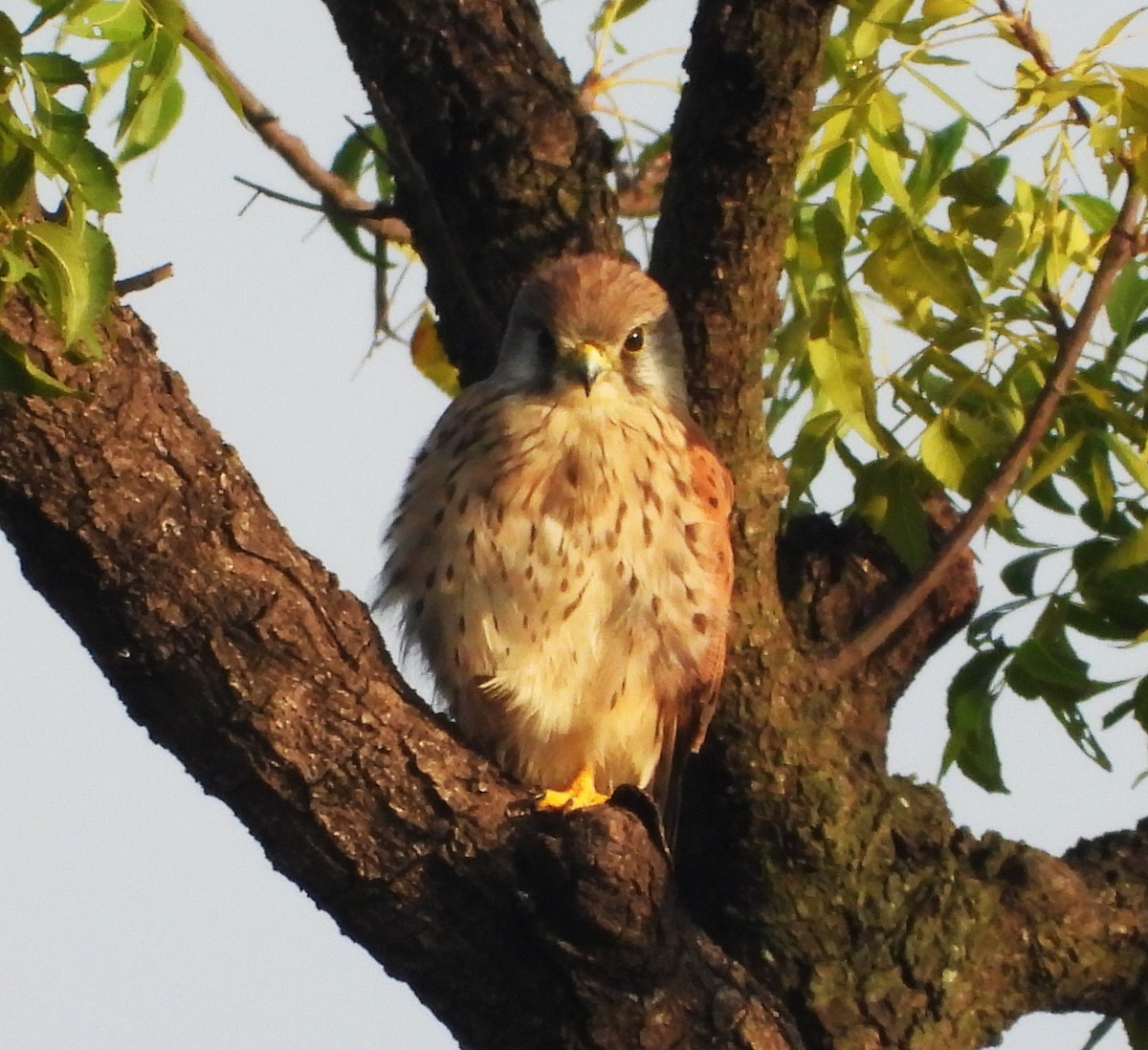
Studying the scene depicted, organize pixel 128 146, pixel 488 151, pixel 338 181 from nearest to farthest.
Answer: pixel 128 146, pixel 488 151, pixel 338 181

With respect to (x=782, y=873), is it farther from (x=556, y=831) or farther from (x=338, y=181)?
(x=338, y=181)

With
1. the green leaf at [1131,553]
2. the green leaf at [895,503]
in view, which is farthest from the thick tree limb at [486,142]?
the green leaf at [1131,553]

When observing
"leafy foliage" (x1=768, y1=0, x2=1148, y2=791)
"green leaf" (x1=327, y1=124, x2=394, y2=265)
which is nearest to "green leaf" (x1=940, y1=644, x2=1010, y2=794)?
"leafy foliage" (x1=768, y1=0, x2=1148, y2=791)

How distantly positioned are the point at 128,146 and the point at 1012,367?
1.51 m

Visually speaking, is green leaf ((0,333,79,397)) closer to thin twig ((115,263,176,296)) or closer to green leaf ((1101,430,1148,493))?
thin twig ((115,263,176,296))

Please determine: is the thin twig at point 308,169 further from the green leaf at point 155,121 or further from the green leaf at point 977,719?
the green leaf at point 977,719

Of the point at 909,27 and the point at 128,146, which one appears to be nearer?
the point at 909,27

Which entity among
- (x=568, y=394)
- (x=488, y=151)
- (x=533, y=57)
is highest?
(x=533, y=57)

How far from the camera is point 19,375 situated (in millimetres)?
2178

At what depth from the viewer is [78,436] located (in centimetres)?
252

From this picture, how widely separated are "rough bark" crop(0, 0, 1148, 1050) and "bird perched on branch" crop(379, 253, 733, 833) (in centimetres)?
9

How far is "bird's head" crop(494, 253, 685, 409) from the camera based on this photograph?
11.7 ft

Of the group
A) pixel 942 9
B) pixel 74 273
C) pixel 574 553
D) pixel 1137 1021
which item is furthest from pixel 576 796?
pixel 74 273

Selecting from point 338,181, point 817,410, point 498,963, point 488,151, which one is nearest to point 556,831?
point 498,963
